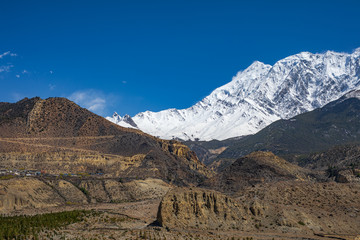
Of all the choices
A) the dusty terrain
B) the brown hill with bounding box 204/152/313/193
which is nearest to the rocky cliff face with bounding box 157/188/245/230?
the dusty terrain

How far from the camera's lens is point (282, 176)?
5290 inches

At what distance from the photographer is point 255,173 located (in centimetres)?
13888

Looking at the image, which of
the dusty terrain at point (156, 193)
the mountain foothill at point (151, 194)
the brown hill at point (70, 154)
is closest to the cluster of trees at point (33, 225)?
the mountain foothill at point (151, 194)

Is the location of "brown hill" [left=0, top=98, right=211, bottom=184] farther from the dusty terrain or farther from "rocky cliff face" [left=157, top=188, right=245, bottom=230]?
"rocky cliff face" [left=157, top=188, right=245, bottom=230]

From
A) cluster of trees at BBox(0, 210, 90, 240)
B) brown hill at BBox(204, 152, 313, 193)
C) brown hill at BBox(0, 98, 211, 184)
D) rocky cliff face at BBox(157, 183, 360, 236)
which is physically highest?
brown hill at BBox(0, 98, 211, 184)

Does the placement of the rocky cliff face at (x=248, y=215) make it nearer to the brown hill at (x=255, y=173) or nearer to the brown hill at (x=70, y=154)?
the brown hill at (x=255, y=173)

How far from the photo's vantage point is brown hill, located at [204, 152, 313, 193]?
435ft

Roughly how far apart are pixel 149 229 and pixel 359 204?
39289 millimetres

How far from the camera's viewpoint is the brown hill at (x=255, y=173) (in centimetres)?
13262

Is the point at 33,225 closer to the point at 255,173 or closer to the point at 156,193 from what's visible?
the point at 156,193

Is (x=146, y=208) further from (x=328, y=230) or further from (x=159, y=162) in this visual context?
(x=159, y=162)

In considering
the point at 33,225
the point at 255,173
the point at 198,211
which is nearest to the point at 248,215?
the point at 198,211

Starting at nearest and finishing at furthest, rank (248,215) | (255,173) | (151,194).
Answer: (248,215) → (255,173) → (151,194)

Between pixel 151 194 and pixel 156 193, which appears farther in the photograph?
pixel 156 193
